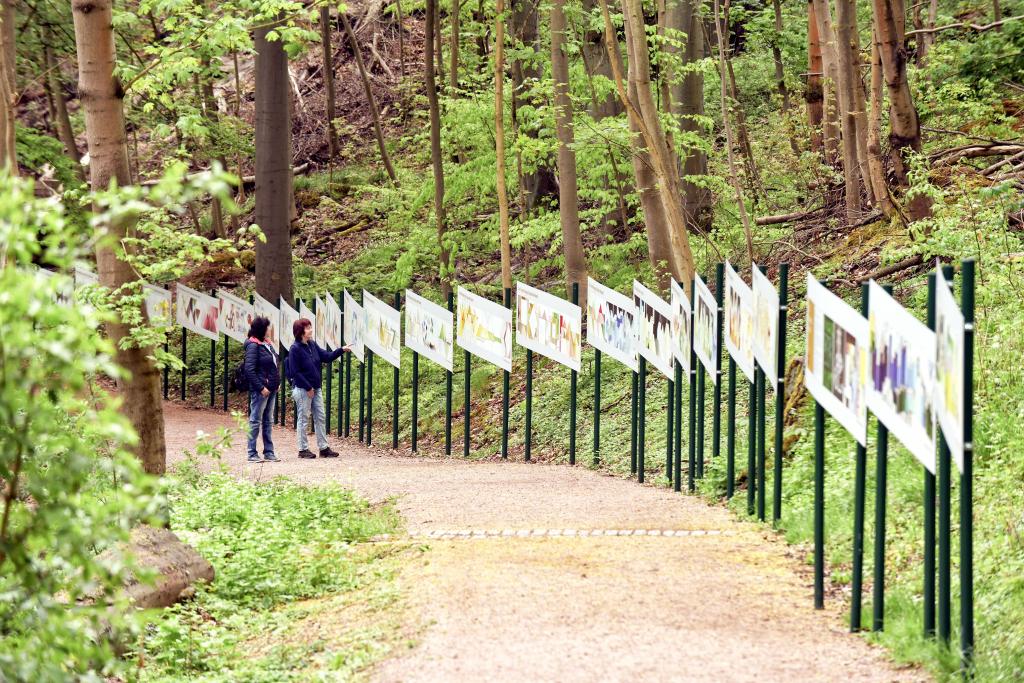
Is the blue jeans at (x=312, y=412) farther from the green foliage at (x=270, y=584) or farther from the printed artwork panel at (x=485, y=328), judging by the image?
the green foliage at (x=270, y=584)

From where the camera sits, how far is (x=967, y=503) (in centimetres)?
562

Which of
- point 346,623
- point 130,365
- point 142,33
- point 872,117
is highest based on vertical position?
point 142,33

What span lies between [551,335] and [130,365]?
5405 mm

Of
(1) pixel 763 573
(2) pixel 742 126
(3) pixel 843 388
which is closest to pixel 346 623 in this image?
(1) pixel 763 573

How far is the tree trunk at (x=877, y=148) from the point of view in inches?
628

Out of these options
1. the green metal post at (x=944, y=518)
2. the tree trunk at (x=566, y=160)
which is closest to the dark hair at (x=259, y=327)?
the tree trunk at (x=566, y=160)

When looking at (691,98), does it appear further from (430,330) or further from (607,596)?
(607,596)

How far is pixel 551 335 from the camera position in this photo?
1462cm

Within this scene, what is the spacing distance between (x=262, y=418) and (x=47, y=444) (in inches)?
470

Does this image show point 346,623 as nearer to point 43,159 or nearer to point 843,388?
point 843,388

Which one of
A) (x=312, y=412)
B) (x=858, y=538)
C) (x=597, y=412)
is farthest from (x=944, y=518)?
(x=312, y=412)

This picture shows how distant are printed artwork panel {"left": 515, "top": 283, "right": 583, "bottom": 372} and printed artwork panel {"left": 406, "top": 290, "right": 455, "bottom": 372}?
91 centimetres

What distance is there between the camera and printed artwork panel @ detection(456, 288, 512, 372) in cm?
1498

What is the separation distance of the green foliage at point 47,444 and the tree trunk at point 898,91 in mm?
12826
